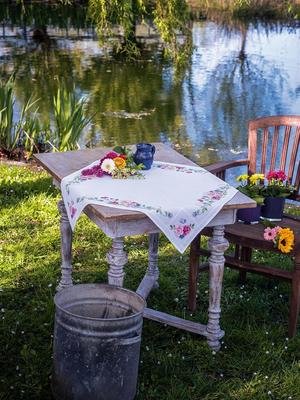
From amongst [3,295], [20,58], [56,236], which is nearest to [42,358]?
[3,295]

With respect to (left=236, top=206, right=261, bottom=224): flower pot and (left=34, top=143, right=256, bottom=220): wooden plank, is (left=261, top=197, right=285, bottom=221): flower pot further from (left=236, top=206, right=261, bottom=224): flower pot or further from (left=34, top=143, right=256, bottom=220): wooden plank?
(left=34, top=143, right=256, bottom=220): wooden plank

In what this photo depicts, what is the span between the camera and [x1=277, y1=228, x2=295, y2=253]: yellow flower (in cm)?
389

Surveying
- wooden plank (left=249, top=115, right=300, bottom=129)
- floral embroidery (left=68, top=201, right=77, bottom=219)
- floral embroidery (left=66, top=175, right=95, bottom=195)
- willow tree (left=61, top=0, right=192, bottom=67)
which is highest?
willow tree (left=61, top=0, right=192, bottom=67)

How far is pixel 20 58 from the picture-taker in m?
17.8

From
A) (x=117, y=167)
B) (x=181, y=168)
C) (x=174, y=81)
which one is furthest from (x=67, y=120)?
(x=174, y=81)

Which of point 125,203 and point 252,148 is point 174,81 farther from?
point 125,203

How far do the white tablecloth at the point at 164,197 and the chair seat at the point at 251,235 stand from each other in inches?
12.5

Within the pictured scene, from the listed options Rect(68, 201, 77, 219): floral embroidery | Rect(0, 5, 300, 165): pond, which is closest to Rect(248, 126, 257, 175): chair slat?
Rect(68, 201, 77, 219): floral embroidery

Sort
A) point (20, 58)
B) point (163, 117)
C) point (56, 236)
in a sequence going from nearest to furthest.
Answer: point (56, 236)
point (163, 117)
point (20, 58)

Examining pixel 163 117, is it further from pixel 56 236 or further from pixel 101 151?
pixel 101 151

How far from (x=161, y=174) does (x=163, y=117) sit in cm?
838

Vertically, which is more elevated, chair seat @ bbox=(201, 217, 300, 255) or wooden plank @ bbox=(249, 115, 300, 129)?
wooden plank @ bbox=(249, 115, 300, 129)

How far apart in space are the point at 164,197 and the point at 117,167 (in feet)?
1.34

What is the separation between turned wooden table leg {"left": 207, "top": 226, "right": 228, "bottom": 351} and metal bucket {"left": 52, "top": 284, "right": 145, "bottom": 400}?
64cm
